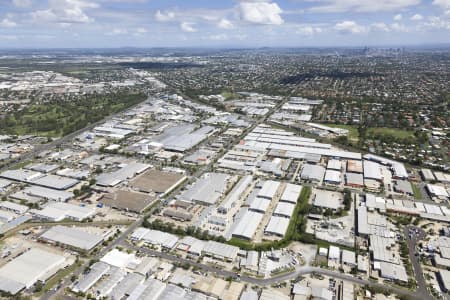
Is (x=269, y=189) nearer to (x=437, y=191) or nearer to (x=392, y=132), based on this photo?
(x=437, y=191)

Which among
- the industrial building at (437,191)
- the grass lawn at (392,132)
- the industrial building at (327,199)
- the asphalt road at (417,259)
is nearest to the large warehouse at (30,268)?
the industrial building at (327,199)

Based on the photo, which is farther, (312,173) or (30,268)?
(312,173)

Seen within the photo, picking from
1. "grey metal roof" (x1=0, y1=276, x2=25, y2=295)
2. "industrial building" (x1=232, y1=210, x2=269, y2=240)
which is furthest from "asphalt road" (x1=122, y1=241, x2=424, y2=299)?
"grey metal roof" (x1=0, y1=276, x2=25, y2=295)

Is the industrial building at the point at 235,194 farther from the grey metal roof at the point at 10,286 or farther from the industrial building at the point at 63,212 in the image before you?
the grey metal roof at the point at 10,286

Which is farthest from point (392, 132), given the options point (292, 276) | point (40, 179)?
point (40, 179)

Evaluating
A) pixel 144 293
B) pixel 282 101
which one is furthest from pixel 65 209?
pixel 282 101

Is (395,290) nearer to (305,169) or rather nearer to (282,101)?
(305,169)

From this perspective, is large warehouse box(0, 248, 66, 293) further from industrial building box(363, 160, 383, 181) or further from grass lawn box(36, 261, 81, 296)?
industrial building box(363, 160, 383, 181)
